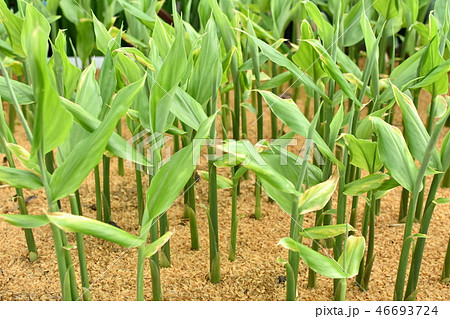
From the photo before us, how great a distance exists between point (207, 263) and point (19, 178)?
374 millimetres

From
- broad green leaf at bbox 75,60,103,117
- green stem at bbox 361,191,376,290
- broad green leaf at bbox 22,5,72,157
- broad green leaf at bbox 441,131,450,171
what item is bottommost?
green stem at bbox 361,191,376,290

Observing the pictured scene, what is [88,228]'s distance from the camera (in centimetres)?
53

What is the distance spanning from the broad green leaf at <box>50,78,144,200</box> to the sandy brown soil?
27 cm

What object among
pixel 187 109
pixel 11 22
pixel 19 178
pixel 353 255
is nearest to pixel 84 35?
pixel 11 22

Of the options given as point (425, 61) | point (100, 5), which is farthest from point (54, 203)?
point (100, 5)

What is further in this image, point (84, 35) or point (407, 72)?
point (84, 35)

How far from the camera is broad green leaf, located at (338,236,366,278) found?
61 cm

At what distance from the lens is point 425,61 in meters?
0.74

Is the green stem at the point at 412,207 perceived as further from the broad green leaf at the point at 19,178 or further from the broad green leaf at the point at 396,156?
the broad green leaf at the point at 19,178

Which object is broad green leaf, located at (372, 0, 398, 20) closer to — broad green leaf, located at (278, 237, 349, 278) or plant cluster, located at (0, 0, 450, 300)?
plant cluster, located at (0, 0, 450, 300)

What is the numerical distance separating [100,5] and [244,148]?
35.7 inches
